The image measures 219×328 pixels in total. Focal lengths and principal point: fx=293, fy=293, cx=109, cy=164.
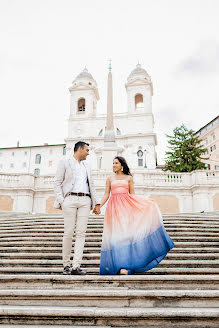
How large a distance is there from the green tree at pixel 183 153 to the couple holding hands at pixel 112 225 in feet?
80.5

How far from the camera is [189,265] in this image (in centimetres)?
486

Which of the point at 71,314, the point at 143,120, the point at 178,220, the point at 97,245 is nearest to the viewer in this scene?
the point at 71,314

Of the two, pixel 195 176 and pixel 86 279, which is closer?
pixel 86 279

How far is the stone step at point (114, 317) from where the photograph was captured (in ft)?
9.68

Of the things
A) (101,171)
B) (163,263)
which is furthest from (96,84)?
(163,263)

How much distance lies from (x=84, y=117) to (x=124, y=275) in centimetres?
4725

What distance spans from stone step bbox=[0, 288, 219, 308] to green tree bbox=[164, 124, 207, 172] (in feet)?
83.9

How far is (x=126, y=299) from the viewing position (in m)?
3.39

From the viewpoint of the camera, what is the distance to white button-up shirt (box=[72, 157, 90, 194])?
173 inches

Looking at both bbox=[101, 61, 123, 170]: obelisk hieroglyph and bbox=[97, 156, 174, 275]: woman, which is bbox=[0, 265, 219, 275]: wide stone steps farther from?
bbox=[101, 61, 123, 170]: obelisk hieroglyph

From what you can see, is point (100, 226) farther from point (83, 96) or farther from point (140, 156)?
point (83, 96)

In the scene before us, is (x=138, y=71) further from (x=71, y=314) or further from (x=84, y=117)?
(x=71, y=314)

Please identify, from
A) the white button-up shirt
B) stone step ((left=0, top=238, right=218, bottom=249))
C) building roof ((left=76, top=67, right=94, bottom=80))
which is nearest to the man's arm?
the white button-up shirt

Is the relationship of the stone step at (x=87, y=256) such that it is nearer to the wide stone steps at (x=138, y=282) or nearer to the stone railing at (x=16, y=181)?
the wide stone steps at (x=138, y=282)
